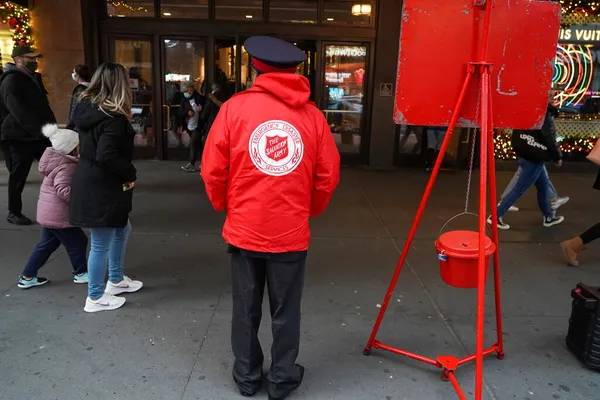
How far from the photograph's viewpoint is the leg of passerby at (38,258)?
12.8 feet

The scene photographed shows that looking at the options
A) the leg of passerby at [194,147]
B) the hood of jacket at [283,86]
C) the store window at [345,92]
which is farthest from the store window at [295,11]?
the hood of jacket at [283,86]

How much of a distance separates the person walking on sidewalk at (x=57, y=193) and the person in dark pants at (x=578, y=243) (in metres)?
4.33

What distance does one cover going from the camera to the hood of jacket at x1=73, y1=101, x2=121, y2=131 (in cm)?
329

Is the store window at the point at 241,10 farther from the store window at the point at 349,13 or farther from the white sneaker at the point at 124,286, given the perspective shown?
the white sneaker at the point at 124,286

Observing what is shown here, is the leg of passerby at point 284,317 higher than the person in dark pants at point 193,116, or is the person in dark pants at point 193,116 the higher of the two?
the person in dark pants at point 193,116

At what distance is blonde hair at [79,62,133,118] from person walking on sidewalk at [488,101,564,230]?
4.07 meters

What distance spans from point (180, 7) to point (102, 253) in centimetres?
708

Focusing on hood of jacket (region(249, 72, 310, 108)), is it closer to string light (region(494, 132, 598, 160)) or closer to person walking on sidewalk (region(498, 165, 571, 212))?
person walking on sidewalk (region(498, 165, 571, 212))

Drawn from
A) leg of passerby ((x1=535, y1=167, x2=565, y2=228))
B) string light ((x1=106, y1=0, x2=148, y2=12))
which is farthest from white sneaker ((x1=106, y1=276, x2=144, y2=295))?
string light ((x1=106, y1=0, x2=148, y2=12))

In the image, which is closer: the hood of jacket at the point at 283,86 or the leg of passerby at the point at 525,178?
the hood of jacket at the point at 283,86

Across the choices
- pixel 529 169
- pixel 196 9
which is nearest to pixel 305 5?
pixel 196 9

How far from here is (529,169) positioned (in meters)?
5.70

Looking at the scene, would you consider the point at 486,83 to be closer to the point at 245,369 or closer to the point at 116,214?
the point at 245,369

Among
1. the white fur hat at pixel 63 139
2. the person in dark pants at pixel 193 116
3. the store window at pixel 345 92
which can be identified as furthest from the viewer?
the store window at pixel 345 92
